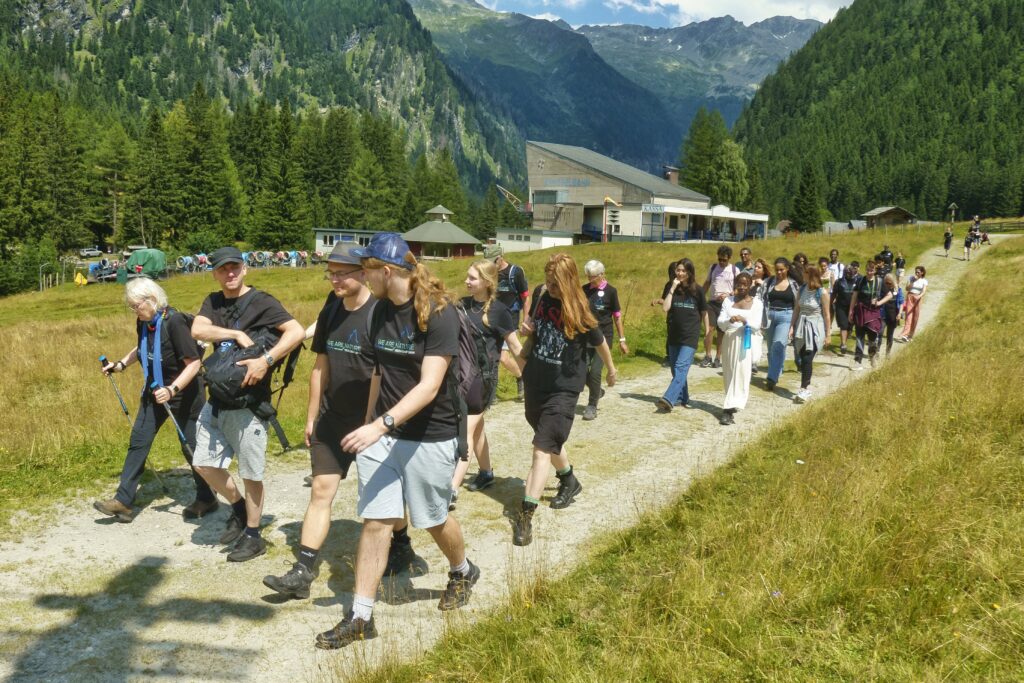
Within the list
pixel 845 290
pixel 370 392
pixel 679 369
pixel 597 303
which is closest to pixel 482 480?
pixel 370 392

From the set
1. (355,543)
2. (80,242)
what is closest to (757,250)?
(355,543)

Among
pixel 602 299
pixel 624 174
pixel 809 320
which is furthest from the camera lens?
pixel 624 174

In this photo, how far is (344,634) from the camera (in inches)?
150

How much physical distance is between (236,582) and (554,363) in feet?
8.97

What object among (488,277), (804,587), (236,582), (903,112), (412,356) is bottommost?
(236,582)

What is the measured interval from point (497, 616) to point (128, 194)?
79364mm

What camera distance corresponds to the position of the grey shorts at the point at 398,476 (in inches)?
151

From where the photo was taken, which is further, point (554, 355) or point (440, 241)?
point (440, 241)

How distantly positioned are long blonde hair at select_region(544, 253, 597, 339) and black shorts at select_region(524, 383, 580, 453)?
19.9 inches

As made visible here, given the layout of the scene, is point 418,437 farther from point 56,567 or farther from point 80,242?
point 80,242

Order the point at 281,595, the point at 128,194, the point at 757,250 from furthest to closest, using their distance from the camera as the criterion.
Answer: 1. the point at 128,194
2. the point at 757,250
3. the point at 281,595

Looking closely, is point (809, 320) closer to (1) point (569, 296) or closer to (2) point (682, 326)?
(2) point (682, 326)

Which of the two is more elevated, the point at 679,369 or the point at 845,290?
the point at 845,290

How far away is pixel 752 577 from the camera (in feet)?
13.1
